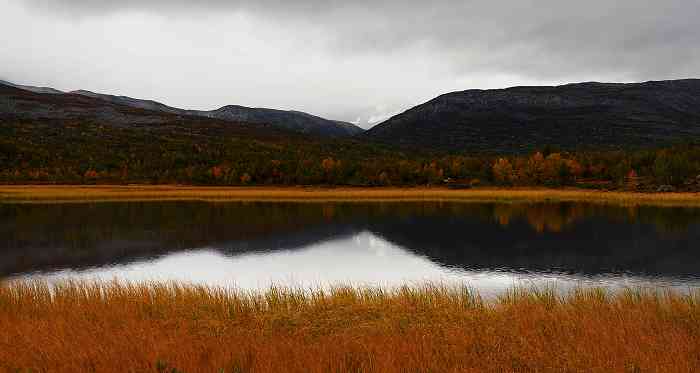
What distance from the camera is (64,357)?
31.2 ft

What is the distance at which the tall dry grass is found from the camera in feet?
30.5

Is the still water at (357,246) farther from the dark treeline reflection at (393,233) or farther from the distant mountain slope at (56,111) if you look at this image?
the distant mountain slope at (56,111)

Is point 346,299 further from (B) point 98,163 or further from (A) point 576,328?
(B) point 98,163

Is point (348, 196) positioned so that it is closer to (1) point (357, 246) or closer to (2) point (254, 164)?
(2) point (254, 164)

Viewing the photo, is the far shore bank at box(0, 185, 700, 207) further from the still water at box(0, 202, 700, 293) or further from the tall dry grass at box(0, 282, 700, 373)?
the tall dry grass at box(0, 282, 700, 373)

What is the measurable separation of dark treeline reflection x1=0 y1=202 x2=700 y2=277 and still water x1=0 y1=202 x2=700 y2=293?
11 centimetres

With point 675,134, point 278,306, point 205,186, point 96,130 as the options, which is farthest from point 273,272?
point 675,134

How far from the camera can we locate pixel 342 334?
11844 millimetres

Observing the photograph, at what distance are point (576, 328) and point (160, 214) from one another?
5069 centimetres

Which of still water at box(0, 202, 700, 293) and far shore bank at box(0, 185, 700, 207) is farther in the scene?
far shore bank at box(0, 185, 700, 207)

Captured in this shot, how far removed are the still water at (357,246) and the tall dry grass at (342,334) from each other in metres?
8.58

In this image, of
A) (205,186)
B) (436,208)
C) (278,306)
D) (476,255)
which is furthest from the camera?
(205,186)

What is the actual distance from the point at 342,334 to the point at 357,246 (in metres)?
25.3

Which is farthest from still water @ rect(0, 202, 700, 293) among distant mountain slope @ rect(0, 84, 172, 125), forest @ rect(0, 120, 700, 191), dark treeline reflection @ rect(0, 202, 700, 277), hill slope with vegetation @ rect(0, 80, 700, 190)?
distant mountain slope @ rect(0, 84, 172, 125)
